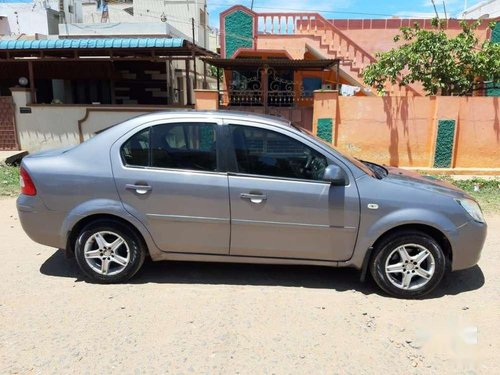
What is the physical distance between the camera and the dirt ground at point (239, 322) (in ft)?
9.52

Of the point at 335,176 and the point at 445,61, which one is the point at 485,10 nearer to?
the point at 445,61

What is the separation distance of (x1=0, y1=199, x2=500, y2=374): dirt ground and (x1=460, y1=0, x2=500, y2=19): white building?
1814 centimetres

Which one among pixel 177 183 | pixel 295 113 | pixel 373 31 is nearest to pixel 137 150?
pixel 177 183

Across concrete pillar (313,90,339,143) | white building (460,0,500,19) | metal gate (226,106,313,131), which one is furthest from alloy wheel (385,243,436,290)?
white building (460,0,500,19)

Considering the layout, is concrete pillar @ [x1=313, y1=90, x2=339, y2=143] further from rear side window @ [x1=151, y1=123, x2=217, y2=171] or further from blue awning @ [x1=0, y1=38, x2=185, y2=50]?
rear side window @ [x1=151, y1=123, x2=217, y2=171]

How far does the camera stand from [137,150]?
3.93 m

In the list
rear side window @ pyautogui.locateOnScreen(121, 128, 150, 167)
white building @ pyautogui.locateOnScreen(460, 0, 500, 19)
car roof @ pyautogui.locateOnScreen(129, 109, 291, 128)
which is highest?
white building @ pyautogui.locateOnScreen(460, 0, 500, 19)

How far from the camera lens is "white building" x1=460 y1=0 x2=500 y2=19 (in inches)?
745

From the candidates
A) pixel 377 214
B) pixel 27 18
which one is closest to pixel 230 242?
pixel 377 214

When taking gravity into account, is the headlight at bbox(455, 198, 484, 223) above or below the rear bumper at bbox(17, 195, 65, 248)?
above

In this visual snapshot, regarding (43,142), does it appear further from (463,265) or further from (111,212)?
(463,265)

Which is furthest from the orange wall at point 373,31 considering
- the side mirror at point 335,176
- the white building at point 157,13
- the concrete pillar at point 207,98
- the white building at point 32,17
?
the white building at point 32,17

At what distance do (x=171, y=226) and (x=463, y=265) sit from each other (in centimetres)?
262

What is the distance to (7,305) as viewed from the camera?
3.65 meters
